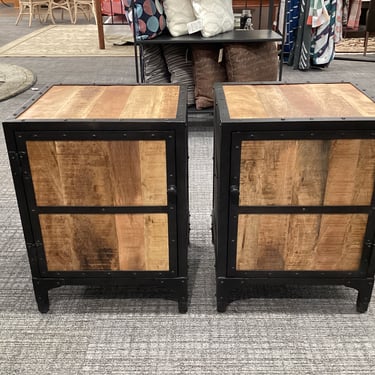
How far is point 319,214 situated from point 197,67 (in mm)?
1795

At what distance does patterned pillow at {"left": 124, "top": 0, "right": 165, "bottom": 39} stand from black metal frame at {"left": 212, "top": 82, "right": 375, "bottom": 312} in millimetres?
1368

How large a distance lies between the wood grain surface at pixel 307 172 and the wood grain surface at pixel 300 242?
0.06 metres

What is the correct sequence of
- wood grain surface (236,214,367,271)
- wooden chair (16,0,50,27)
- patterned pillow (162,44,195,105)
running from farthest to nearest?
wooden chair (16,0,50,27) < patterned pillow (162,44,195,105) < wood grain surface (236,214,367,271)

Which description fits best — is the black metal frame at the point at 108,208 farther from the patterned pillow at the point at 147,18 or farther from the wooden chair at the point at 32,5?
the wooden chair at the point at 32,5

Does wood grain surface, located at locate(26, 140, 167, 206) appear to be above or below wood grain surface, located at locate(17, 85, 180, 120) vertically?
below

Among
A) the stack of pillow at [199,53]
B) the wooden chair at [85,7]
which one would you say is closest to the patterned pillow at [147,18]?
the stack of pillow at [199,53]

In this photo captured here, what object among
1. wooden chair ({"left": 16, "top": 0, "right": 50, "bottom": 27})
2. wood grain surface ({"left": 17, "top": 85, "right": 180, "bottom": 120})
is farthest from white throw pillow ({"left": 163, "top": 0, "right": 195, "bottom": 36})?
wooden chair ({"left": 16, "top": 0, "right": 50, "bottom": 27})

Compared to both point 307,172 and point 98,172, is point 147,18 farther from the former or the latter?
point 307,172

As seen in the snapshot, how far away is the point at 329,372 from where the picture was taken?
49.0 inches

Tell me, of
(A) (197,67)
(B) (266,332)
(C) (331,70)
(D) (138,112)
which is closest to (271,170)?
(D) (138,112)

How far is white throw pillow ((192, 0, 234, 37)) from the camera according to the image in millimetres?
2682

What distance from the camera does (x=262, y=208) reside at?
1281mm

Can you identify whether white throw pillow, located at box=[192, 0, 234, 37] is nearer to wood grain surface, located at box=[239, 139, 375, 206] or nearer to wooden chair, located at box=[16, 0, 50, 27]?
wood grain surface, located at box=[239, 139, 375, 206]

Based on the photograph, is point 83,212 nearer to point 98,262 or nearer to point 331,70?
point 98,262
